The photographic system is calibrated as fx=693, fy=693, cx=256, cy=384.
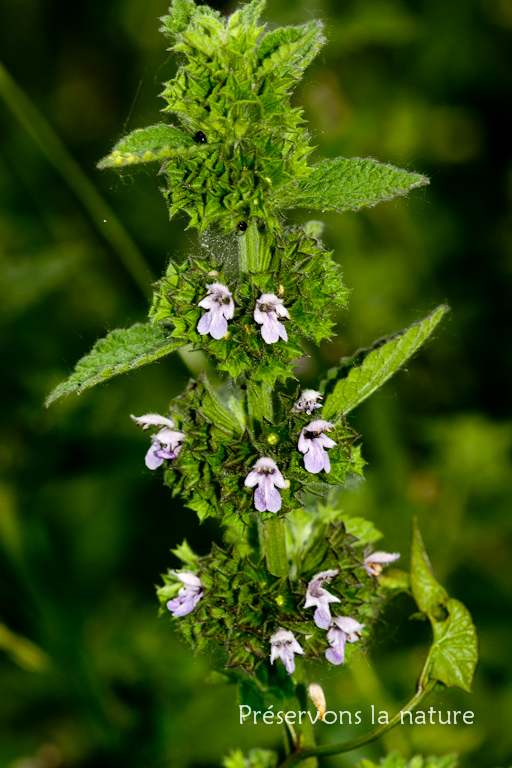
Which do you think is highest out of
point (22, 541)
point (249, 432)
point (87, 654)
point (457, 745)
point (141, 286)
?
point (249, 432)

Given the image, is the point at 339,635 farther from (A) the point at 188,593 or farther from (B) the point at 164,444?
(B) the point at 164,444

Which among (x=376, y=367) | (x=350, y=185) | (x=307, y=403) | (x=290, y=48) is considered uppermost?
(x=290, y=48)

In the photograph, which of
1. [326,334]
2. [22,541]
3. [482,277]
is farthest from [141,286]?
[482,277]

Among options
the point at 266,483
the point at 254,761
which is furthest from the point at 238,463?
the point at 254,761

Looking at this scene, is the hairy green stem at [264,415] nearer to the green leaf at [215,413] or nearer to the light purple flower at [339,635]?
the green leaf at [215,413]

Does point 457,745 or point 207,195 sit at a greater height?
point 207,195

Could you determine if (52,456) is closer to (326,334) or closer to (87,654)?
(87,654)
